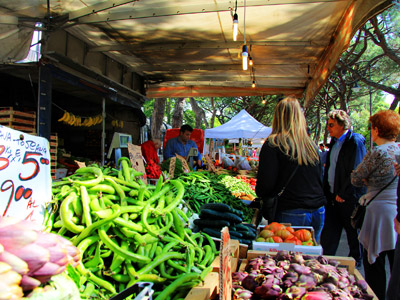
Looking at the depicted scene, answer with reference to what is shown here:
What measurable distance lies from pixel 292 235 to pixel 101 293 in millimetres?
1732

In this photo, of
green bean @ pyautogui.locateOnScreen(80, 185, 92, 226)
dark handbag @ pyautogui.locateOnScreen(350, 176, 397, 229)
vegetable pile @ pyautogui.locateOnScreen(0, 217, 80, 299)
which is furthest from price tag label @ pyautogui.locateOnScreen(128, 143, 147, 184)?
vegetable pile @ pyautogui.locateOnScreen(0, 217, 80, 299)

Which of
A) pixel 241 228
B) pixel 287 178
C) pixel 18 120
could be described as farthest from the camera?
pixel 18 120

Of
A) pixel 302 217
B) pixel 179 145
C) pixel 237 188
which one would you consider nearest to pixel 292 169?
pixel 302 217

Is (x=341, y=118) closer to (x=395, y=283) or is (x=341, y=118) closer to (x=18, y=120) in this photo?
(x=395, y=283)

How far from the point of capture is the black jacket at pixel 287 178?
3.02 meters

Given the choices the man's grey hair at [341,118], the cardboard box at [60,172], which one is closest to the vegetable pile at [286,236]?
the man's grey hair at [341,118]

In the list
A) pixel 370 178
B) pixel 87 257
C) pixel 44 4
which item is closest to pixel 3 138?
pixel 87 257

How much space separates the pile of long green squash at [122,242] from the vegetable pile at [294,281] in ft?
1.01

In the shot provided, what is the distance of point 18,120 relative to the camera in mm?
5965

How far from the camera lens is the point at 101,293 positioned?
1.74 meters

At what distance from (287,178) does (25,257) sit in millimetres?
2568

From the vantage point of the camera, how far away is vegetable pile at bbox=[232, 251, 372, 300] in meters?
1.66

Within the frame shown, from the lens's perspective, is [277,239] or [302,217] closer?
[277,239]

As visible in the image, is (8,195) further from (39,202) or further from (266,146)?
(266,146)
